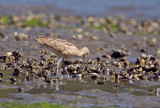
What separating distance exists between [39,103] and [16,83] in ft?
6.29

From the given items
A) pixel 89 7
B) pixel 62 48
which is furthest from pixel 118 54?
pixel 89 7

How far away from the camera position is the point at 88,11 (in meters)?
27.5

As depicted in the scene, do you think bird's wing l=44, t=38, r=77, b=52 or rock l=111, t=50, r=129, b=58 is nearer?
bird's wing l=44, t=38, r=77, b=52

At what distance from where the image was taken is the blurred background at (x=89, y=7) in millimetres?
26875

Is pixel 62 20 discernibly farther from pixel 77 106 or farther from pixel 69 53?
pixel 77 106

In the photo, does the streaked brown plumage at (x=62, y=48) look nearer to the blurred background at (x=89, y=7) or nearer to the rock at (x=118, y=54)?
the rock at (x=118, y=54)

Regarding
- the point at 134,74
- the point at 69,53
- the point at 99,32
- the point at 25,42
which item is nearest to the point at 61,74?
the point at 69,53

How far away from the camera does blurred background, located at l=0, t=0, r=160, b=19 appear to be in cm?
2688

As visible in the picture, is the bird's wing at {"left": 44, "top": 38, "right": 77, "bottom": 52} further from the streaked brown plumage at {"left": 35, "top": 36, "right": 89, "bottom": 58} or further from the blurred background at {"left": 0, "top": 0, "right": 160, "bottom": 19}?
the blurred background at {"left": 0, "top": 0, "right": 160, "bottom": 19}

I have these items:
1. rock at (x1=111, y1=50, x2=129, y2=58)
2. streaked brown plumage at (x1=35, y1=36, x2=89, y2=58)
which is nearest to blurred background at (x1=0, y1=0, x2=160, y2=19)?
rock at (x1=111, y1=50, x2=129, y2=58)

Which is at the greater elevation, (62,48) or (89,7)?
(89,7)

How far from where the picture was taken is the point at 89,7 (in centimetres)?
2873

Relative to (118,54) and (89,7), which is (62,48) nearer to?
(118,54)

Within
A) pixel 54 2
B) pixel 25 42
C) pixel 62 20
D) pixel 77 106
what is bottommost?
pixel 77 106
